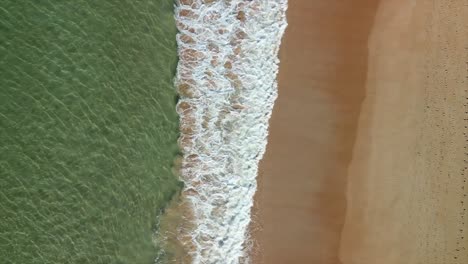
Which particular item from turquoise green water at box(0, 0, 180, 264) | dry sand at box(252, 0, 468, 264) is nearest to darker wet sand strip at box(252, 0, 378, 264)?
dry sand at box(252, 0, 468, 264)

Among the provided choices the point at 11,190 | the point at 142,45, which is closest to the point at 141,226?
the point at 11,190

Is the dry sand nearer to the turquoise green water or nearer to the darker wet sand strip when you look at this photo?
the darker wet sand strip

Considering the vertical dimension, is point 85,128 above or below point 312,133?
below

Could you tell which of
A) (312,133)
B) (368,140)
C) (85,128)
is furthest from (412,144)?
(85,128)

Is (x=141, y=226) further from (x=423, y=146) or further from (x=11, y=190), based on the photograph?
(x=423, y=146)

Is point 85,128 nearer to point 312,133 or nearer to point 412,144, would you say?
point 312,133

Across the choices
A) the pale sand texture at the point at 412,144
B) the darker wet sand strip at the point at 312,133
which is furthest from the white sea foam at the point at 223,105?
the pale sand texture at the point at 412,144
